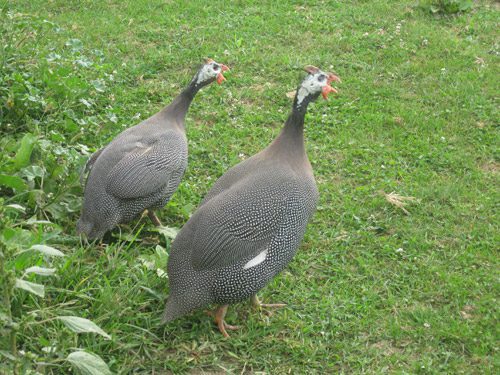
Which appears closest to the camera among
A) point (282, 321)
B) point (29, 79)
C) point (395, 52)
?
point (282, 321)

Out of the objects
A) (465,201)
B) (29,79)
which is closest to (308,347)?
(465,201)

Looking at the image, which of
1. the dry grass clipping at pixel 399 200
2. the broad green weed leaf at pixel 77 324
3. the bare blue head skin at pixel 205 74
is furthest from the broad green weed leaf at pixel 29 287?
the dry grass clipping at pixel 399 200

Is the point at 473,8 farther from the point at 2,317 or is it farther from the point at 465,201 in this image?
the point at 2,317

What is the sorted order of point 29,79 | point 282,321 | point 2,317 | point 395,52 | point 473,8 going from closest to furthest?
point 2,317 → point 282,321 → point 29,79 → point 395,52 → point 473,8

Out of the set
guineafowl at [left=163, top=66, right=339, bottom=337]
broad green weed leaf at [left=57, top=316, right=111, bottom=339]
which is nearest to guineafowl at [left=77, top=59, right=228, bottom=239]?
guineafowl at [left=163, top=66, right=339, bottom=337]

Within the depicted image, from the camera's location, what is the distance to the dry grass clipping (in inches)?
173

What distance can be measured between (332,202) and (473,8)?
4049mm

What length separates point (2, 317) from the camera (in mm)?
2408

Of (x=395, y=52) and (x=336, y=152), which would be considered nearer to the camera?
(x=336, y=152)

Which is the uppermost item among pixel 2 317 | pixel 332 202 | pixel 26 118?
pixel 2 317

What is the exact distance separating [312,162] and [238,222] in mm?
1800

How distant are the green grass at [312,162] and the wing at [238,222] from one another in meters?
0.45

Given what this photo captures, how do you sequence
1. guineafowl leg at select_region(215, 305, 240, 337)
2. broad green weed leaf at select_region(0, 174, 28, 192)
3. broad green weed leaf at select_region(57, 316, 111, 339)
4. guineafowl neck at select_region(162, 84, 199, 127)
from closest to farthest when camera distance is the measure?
broad green weed leaf at select_region(57, 316, 111, 339), guineafowl leg at select_region(215, 305, 240, 337), broad green weed leaf at select_region(0, 174, 28, 192), guineafowl neck at select_region(162, 84, 199, 127)

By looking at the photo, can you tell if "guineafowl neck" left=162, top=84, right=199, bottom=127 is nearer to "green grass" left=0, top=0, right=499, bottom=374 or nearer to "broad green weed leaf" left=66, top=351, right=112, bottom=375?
"green grass" left=0, top=0, right=499, bottom=374
